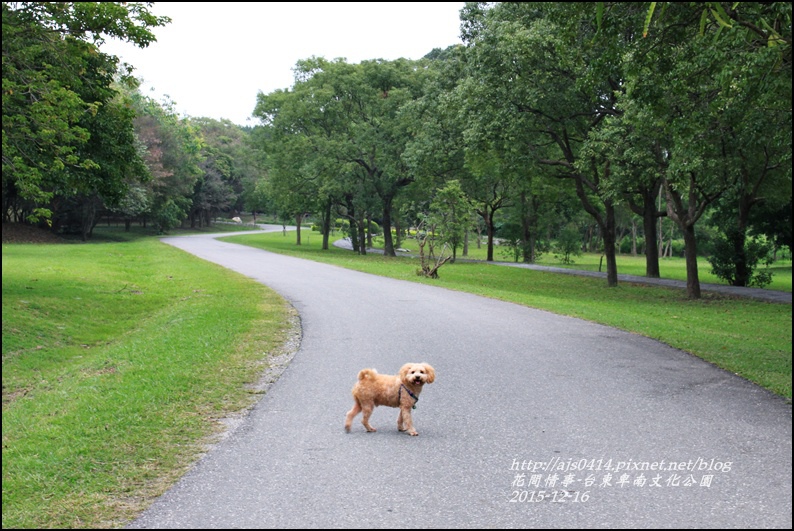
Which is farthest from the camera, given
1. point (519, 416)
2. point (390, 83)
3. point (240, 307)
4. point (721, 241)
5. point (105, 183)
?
point (390, 83)

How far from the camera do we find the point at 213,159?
78438 millimetres

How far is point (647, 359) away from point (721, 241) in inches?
831

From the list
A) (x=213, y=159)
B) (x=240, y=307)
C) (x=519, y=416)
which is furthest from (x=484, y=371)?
(x=213, y=159)

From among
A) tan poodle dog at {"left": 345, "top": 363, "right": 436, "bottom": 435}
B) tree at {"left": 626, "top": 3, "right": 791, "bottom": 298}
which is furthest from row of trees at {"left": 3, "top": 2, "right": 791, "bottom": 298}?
tan poodle dog at {"left": 345, "top": 363, "right": 436, "bottom": 435}

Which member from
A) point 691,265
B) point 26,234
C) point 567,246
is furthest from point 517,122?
point 26,234

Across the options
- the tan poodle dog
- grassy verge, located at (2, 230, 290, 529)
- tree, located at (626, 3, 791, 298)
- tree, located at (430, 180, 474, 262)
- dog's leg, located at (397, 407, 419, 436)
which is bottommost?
grassy verge, located at (2, 230, 290, 529)

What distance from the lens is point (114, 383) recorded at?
7625mm

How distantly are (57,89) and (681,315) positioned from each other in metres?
14.9

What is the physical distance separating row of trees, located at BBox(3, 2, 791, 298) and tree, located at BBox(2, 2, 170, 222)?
0.05 metres

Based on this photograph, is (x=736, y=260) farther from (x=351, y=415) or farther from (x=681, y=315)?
(x=351, y=415)

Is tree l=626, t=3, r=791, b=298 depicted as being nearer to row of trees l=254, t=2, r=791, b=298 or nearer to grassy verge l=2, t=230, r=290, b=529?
row of trees l=254, t=2, r=791, b=298

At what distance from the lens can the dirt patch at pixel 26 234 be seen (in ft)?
137

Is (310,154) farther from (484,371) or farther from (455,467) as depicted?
(455,467)

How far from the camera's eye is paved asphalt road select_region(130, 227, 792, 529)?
380 cm
